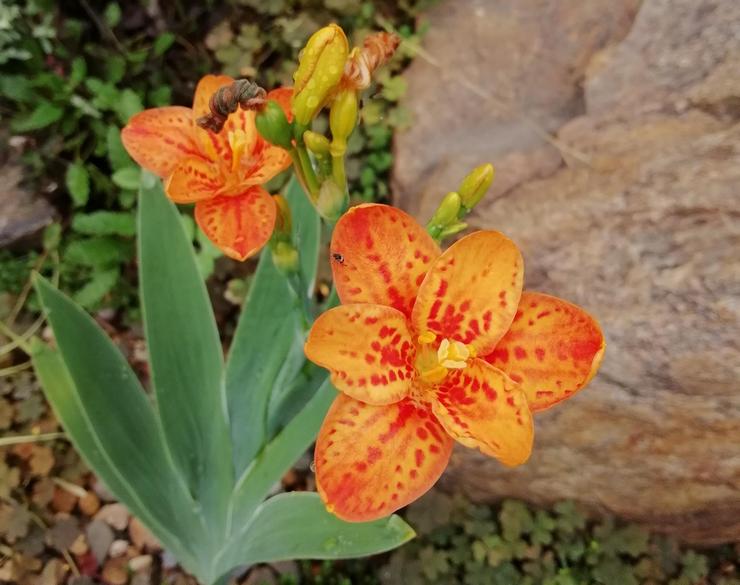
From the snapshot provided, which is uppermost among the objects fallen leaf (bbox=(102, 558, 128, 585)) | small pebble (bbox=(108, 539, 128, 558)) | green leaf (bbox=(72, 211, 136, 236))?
green leaf (bbox=(72, 211, 136, 236))

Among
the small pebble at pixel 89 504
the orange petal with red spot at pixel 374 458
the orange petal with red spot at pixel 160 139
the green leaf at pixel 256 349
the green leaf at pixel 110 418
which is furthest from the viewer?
the small pebble at pixel 89 504

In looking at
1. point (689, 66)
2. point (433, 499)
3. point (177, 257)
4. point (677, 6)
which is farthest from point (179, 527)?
point (677, 6)

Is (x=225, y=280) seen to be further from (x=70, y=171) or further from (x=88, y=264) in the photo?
(x=70, y=171)

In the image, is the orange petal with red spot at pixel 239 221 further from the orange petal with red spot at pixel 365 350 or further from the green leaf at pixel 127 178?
the green leaf at pixel 127 178

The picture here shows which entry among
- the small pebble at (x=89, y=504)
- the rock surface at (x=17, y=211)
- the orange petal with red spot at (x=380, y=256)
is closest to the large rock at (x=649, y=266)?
the orange petal with red spot at (x=380, y=256)

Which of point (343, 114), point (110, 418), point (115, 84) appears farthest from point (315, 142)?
point (115, 84)

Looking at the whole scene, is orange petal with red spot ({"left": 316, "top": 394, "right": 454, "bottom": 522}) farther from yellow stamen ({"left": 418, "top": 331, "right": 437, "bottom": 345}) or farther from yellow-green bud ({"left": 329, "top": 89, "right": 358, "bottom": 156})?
yellow-green bud ({"left": 329, "top": 89, "right": 358, "bottom": 156})

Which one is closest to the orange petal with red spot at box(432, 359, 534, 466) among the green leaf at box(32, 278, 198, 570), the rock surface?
the green leaf at box(32, 278, 198, 570)
